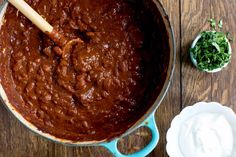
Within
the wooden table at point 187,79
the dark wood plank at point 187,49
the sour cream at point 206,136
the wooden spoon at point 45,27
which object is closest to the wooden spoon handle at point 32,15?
the wooden spoon at point 45,27

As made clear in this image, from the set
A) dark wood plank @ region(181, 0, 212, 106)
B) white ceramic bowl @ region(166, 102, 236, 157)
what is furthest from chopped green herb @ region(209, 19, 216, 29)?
white ceramic bowl @ region(166, 102, 236, 157)

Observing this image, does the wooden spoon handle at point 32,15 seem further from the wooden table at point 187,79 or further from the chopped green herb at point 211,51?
the chopped green herb at point 211,51

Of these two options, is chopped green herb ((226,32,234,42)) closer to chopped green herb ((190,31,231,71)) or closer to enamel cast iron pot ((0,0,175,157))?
chopped green herb ((190,31,231,71))

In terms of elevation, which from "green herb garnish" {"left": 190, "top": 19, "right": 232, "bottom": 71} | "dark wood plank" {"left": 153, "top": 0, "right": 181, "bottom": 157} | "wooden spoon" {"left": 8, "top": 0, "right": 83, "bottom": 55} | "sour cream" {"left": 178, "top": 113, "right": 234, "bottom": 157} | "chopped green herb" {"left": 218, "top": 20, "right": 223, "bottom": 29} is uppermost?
"wooden spoon" {"left": 8, "top": 0, "right": 83, "bottom": 55}

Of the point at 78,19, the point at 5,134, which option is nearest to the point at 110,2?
A: the point at 78,19

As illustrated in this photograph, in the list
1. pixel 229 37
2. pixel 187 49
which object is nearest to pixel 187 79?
pixel 187 49

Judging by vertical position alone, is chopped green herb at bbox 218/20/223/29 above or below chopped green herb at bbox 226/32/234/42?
above

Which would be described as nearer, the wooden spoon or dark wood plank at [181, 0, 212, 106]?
the wooden spoon
